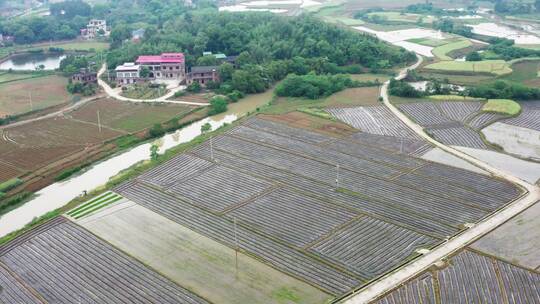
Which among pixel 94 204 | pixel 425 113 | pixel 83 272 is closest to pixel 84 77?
pixel 94 204

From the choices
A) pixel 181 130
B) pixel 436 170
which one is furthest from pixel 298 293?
pixel 181 130

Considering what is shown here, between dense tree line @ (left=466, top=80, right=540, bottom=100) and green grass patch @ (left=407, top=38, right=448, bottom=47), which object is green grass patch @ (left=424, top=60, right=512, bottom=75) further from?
green grass patch @ (left=407, top=38, right=448, bottom=47)

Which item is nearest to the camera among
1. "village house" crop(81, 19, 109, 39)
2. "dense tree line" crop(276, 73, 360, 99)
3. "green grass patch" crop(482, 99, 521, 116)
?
"green grass patch" crop(482, 99, 521, 116)

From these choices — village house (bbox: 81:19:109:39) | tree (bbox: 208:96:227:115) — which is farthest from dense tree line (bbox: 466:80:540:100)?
village house (bbox: 81:19:109:39)

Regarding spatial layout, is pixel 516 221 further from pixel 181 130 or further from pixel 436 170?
pixel 181 130

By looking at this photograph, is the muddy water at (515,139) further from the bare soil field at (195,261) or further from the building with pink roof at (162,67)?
the building with pink roof at (162,67)

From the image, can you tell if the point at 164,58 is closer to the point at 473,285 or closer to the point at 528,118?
the point at 528,118

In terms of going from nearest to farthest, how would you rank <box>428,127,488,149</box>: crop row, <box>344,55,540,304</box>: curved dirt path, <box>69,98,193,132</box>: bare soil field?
<box>344,55,540,304</box>: curved dirt path → <box>428,127,488,149</box>: crop row → <box>69,98,193,132</box>: bare soil field
